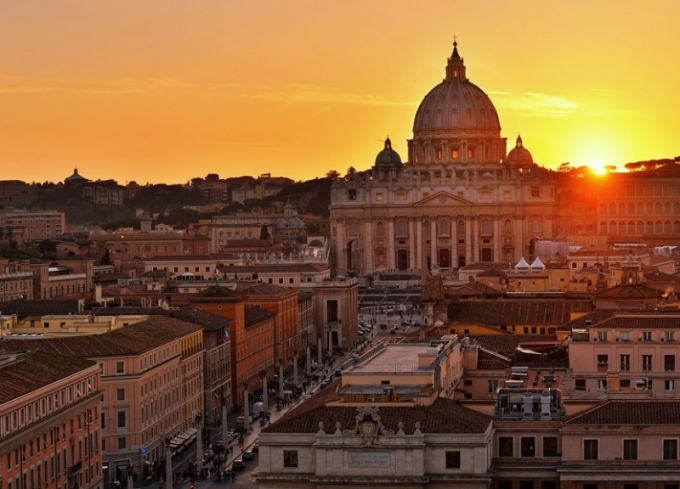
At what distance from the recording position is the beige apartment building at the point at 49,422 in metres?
43.3

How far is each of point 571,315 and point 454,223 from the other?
11761 centimetres

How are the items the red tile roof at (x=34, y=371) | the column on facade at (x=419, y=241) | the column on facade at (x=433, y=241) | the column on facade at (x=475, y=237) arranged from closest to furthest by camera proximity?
the red tile roof at (x=34, y=371), the column on facade at (x=419, y=241), the column on facade at (x=433, y=241), the column on facade at (x=475, y=237)

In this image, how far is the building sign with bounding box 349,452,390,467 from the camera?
3675cm

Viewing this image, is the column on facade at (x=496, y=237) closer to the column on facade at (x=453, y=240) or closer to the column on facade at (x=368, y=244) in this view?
the column on facade at (x=453, y=240)

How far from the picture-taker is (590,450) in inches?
1465

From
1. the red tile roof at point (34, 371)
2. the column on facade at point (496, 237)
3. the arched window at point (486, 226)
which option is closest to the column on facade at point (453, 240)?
the arched window at point (486, 226)

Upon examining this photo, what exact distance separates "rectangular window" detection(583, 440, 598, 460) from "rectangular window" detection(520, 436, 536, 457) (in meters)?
1.05

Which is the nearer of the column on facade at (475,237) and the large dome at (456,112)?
the column on facade at (475,237)

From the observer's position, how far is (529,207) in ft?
600

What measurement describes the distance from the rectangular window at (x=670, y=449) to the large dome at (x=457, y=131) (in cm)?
15817

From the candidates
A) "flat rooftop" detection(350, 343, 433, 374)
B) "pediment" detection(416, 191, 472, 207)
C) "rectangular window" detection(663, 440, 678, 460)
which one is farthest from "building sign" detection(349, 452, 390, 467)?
"pediment" detection(416, 191, 472, 207)

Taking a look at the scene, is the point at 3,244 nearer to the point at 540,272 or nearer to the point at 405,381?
the point at 540,272

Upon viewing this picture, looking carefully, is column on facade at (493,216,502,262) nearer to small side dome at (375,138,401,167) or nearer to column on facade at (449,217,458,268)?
column on facade at (449,217,458,268)

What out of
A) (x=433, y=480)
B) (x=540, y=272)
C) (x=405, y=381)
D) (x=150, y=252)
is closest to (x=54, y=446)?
(x=405, y=381)
